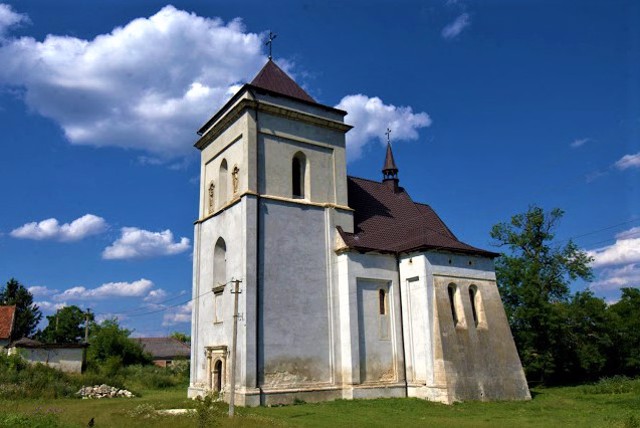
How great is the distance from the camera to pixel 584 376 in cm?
3319

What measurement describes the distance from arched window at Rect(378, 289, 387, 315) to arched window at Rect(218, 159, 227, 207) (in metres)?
8.83

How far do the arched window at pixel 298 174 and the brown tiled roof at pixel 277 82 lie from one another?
2.89m

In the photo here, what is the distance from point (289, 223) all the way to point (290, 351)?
5614mm

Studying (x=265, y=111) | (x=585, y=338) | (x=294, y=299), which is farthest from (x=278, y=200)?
(x=585, y=338)

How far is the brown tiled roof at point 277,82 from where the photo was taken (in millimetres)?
26072

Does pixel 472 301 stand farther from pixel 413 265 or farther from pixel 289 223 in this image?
pixel 289 223

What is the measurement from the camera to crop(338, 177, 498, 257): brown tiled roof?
25.4 m

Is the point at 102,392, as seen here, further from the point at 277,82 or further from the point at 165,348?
the point at 165,348

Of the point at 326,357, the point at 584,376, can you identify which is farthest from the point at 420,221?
the point at 584,376

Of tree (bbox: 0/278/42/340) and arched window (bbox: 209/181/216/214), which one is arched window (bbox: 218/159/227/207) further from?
tree (bbox: 0/278/42/340)

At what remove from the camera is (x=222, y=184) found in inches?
1049

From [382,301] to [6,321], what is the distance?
33969 millimetres

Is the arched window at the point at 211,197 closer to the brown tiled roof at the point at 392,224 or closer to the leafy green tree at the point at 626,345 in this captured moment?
the brown tiled roof at the point at 392,224

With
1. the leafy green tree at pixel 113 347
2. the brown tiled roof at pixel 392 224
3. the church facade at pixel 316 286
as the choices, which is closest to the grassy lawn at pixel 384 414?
the church facade at pixel 316 286
